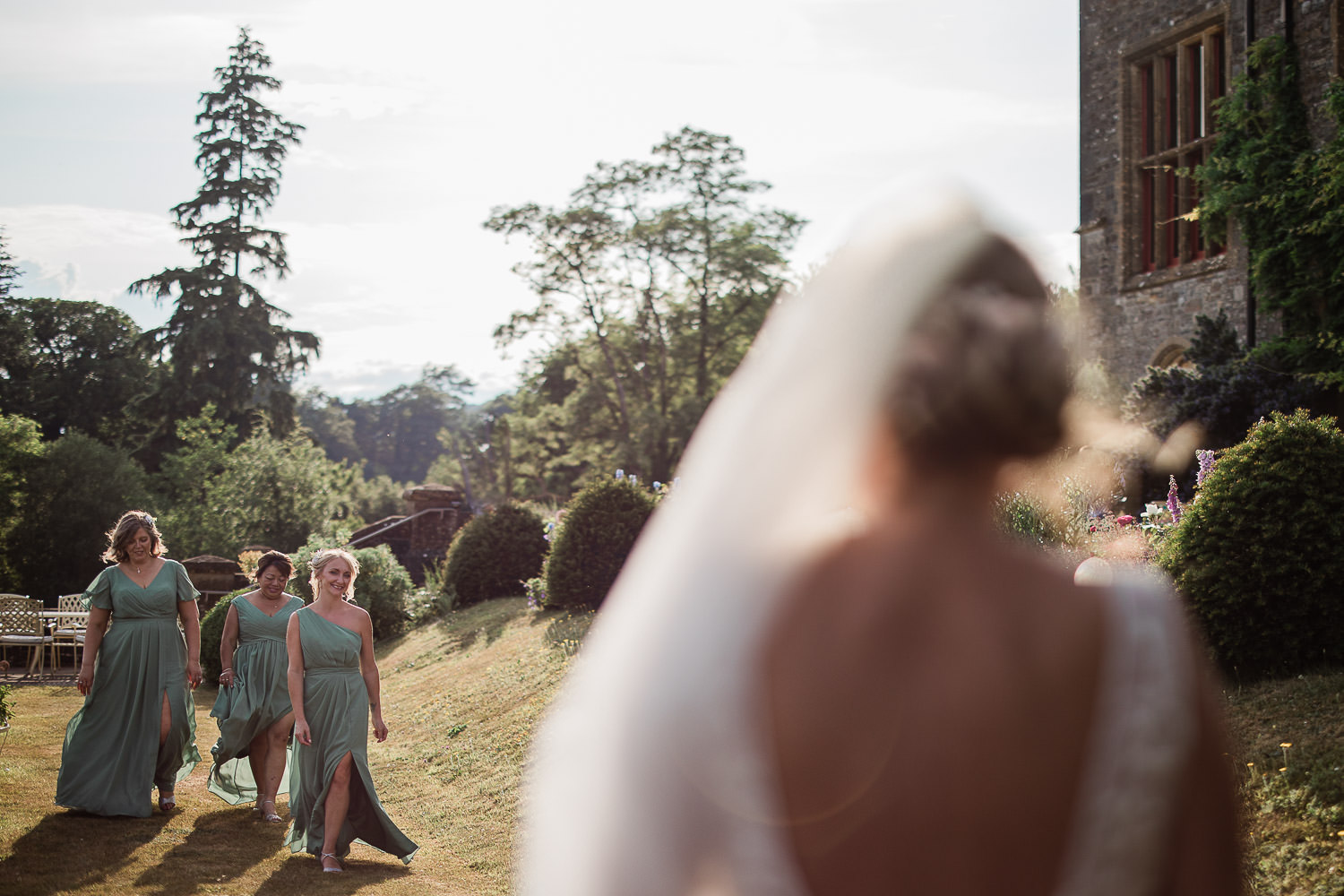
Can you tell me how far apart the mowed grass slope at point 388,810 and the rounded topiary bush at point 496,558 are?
4.96 m

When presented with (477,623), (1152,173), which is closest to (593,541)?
(477,623)

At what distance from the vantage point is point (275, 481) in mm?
30328

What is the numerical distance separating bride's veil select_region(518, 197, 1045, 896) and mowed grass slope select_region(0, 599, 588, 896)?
21.0 ft

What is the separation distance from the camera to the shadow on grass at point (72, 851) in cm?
675

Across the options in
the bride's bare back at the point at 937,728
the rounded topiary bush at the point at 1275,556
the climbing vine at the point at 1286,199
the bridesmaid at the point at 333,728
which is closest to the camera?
the bride's bare back at the point at 937,728

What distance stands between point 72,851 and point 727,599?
318 inches

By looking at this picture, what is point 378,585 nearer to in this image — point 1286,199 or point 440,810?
point 440,810

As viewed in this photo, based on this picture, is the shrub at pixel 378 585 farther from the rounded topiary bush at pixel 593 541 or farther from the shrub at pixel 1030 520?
the shrub at pixel 1030 520

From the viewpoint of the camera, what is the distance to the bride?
1.17 m

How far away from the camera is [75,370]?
145 ft

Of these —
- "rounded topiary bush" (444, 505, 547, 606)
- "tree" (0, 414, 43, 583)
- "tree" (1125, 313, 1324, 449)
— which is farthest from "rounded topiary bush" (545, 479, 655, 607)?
"tree" (0, 414, 43, 583)

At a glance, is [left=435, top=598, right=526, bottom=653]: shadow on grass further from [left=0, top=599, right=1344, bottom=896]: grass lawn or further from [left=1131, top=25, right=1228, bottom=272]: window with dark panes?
[left=1131, top=25, right=1228, bottom=272]: window with dark panes

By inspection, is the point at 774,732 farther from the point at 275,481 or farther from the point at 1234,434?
the point at 275,481

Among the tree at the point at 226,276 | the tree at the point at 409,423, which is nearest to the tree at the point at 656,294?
the tree at the point at 226,276
